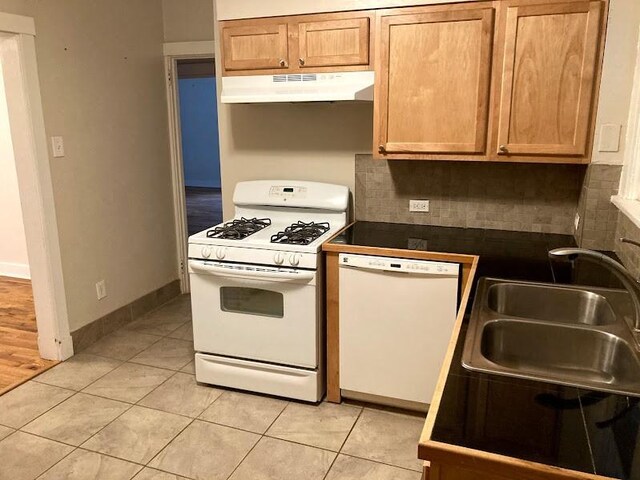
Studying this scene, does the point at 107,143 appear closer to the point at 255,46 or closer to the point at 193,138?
the point at 255,46

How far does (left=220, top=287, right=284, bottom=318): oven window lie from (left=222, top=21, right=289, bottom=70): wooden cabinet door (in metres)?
1.22

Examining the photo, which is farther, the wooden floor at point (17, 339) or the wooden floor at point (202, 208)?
the wooden floor at point (202, 208)

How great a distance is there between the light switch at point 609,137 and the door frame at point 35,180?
9.73 feet

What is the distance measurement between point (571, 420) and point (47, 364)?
3083 mm

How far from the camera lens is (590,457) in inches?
36.0

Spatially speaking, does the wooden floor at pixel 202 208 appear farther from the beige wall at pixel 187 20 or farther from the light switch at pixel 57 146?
the light switch at pixel 57 146

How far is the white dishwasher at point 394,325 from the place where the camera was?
2.37 meters

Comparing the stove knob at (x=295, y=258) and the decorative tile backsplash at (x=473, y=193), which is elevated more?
the decorative tile backsplash at (x=473, y=193)

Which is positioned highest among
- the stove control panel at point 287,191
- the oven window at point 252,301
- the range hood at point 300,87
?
the range hood at point 300,87

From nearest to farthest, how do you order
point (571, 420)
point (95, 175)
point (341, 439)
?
point (571, 420) → point (341, 439) → point (95, 175)

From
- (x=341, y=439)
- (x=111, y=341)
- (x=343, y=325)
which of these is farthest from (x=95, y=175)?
(x=341, y=439)

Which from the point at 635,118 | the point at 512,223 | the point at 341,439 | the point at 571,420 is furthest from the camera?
the point at 512,223

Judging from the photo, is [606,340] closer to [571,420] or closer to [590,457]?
[571,420]

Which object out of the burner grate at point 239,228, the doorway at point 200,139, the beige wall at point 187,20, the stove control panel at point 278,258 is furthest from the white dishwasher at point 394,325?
the doorway at point 200,139
